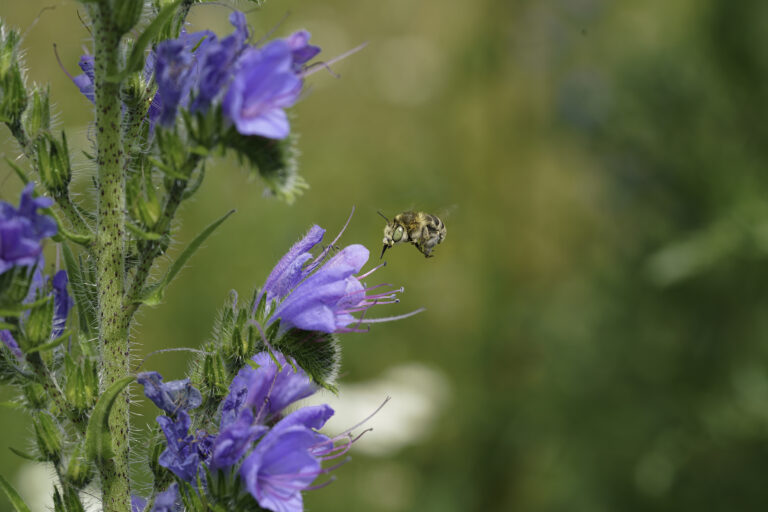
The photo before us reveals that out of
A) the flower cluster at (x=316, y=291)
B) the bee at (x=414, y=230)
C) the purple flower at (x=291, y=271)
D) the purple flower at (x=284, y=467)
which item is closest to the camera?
the purple flower at (x=284, y=467)

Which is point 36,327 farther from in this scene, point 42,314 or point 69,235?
point 69,235

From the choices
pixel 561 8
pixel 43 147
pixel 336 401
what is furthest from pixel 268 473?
pixel 561 8

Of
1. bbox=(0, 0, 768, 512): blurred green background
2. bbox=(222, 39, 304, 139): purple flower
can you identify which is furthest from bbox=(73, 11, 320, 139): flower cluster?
bbox=(0, 0, 768, 512): blurred green background

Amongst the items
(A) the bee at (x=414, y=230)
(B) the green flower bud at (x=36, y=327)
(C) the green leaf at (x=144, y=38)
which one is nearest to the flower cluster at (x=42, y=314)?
(B) the green flower bud at (x=36, y=327)

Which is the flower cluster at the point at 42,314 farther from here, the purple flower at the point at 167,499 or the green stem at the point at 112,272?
the purple flower at the point at 167,499

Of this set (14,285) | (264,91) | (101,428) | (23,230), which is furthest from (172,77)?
(101,428)

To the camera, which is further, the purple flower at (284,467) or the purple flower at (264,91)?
the purple flower at (284,467)
